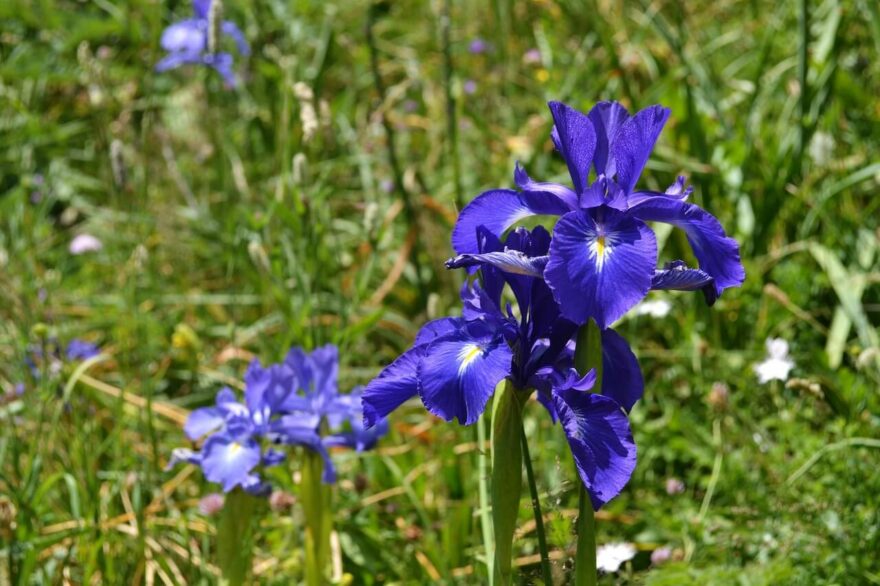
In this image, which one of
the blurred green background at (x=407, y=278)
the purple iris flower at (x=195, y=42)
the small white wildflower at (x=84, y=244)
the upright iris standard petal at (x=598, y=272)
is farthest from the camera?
the small white wildflower at (x=84, y=244)

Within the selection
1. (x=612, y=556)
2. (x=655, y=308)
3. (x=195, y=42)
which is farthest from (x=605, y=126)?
(x=195, y=42)

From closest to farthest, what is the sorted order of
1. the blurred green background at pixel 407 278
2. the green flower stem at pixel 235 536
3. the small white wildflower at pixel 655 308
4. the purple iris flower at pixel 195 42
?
the green flower stem at pixel 235 536, the blurred green background at pixel 407 278, the small white wildflower at pixel 655 308, the purple iris flower at pixel 195 42

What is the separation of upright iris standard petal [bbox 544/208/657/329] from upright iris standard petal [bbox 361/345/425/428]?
27 centimetres

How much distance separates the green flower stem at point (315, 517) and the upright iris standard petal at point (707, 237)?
105 centimetres

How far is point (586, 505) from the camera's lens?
1.36 metres

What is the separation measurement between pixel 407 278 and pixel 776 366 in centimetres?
167

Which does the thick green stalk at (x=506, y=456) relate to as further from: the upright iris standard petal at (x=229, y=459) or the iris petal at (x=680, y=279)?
the upright iris standard petal at (x=229, y=459)

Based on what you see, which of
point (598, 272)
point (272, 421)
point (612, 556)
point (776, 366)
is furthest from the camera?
point (776, 366)

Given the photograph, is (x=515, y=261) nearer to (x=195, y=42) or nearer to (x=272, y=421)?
(x=272, y=421)

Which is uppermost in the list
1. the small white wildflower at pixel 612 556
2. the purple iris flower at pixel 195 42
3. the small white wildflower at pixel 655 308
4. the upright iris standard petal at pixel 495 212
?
the purple iris flower at pixel 195 42

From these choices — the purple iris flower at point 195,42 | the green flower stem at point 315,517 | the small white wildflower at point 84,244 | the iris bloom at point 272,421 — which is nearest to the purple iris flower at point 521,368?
the iris bloom at point 272,421

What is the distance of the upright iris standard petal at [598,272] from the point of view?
1.26m

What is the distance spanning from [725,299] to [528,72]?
1969mm

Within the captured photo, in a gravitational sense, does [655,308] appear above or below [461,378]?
above
